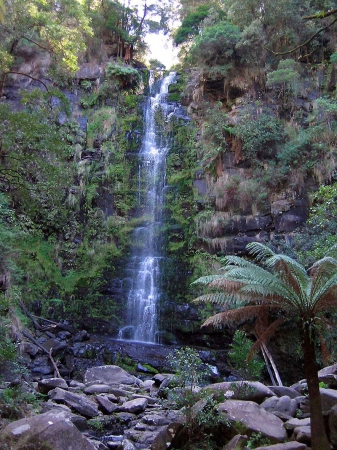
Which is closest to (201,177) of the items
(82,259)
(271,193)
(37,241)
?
(271,193)

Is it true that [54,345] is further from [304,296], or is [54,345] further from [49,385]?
[304,296]

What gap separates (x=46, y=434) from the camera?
208 inches

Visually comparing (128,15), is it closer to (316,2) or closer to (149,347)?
(316,2)

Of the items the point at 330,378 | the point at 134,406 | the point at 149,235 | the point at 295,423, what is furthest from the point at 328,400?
the point at 149,235

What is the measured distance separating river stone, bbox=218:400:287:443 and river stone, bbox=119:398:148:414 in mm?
2774

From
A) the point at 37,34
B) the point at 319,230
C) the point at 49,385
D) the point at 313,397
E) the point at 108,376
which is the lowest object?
the point at 108,376

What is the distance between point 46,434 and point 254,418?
3.06 m

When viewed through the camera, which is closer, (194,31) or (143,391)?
(143,391)

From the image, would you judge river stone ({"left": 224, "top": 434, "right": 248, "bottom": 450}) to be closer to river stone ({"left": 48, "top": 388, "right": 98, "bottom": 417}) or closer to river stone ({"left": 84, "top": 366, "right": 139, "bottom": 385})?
river stone ({"left": 48, "top": 388, "right": 98, "bottom": 417})

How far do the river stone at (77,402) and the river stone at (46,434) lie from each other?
9.66 feet

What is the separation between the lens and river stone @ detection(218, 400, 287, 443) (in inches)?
241

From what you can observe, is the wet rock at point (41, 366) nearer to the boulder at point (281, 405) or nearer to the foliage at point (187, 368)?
the foliage at point (187, 368)

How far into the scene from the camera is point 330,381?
7379mm

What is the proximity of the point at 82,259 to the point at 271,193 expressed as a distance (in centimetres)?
848
